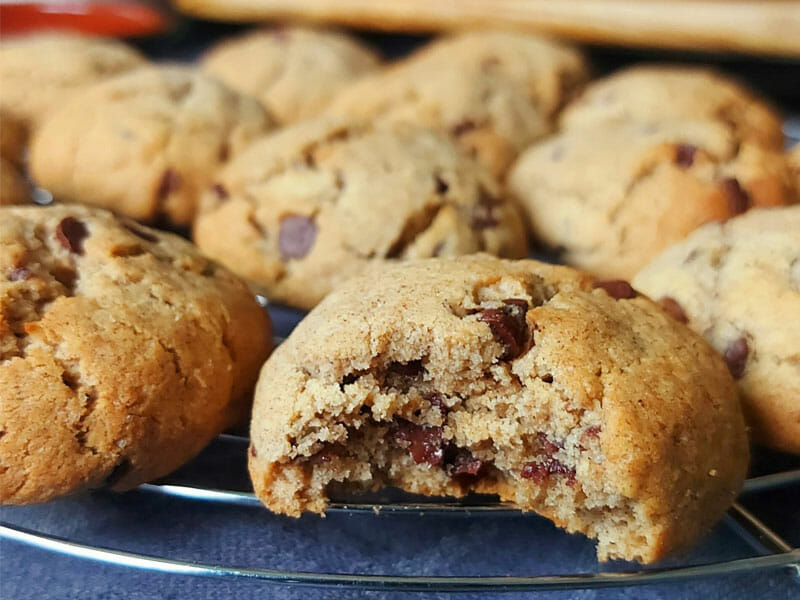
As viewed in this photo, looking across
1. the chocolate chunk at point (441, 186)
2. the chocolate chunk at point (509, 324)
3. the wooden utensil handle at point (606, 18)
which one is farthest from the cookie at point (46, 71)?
the chocolate chunk at point (509, 324)

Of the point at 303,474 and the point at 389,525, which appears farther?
the point at 389,525

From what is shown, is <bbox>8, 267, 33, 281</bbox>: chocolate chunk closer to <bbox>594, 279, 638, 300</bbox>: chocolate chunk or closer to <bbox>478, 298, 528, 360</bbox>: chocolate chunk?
<bbox>478, 298, 528, 360</bbox>: chocolate chunk

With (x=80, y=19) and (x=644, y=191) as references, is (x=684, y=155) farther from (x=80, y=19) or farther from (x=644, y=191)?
(x=80, y=19)

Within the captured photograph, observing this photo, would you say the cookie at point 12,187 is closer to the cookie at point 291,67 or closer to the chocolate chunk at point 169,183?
the chocolate chunk at point 169,183

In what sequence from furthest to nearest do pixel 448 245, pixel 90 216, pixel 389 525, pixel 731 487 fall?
pixel 448 245 < pixel 90 216 < pixel 389 525 < pixel 731 487

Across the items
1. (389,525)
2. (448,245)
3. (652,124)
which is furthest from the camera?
(652,124)

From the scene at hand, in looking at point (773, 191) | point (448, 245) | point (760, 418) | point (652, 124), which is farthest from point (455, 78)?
point (760, 418)

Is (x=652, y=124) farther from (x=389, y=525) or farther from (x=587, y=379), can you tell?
(x=389, y=525)

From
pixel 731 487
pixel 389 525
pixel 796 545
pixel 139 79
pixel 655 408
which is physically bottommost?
pixel 389 525
